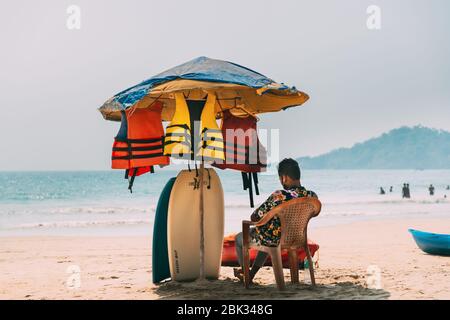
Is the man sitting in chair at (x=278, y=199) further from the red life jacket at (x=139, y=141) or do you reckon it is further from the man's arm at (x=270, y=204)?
the red life jacket at (x=139, y=141)

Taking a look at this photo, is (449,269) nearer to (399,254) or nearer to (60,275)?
(399,254)

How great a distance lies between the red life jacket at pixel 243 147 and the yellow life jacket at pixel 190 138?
313 mm

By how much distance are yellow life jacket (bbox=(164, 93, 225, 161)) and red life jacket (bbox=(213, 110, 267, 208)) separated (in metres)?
0.31

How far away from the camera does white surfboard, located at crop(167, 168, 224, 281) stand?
5.89m

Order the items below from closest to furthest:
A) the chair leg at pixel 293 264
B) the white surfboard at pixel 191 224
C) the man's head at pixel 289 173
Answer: the man's head at pixel 289 173 → the chair leg at pixel 293 264 → the white surfboard at pixel 191 224

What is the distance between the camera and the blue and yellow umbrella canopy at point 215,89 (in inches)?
209

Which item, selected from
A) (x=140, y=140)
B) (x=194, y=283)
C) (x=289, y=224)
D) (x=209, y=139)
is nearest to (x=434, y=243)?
(x=289, y=224)

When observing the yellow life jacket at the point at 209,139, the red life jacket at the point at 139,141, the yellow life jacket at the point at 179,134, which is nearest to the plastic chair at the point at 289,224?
the yellow life jacket at the point at 209,139

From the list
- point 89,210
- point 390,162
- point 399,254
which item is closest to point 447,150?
point 390,162

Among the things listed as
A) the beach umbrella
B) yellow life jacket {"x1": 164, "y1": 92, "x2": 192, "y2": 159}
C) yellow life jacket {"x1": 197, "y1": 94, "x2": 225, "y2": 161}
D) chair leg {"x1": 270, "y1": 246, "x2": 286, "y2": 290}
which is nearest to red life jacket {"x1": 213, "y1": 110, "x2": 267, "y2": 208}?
the beach umbrella

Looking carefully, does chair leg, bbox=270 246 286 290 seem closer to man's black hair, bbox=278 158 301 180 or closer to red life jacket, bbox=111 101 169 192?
man's black hair, bbox=278 158 301 180

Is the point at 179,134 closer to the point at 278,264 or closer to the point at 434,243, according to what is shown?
the point at 278,264

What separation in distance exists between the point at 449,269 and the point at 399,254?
188cm

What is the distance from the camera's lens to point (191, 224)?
593cm
